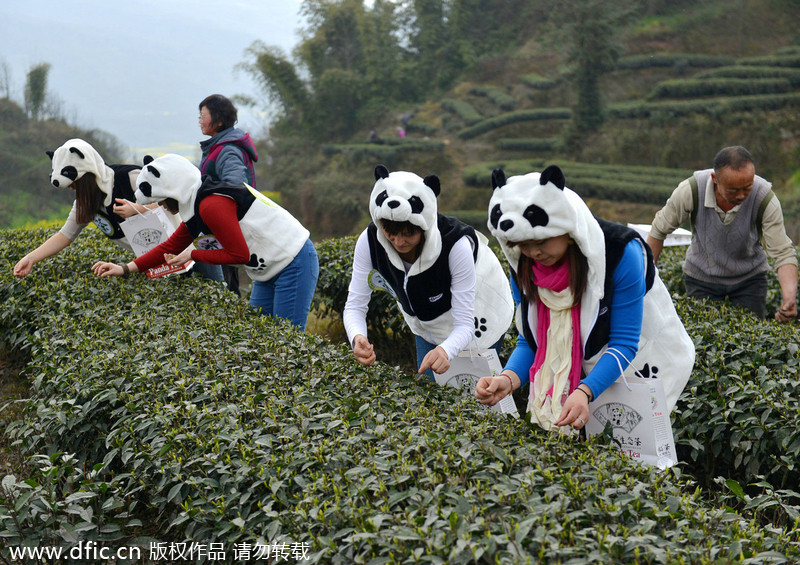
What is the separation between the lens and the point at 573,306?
2467mm

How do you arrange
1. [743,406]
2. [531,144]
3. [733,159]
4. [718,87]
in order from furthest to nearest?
[531,144] → [718,87] → [733,159] → [743,406]

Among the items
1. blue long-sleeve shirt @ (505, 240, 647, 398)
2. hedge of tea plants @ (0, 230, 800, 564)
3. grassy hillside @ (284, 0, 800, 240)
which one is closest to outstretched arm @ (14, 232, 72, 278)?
hedge of tea plants @ (0, 230, 800, 564)

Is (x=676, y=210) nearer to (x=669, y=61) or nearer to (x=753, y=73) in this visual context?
(x=753, y=73)

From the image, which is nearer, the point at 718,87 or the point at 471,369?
the point at 471,369

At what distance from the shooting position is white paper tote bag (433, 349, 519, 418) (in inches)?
118

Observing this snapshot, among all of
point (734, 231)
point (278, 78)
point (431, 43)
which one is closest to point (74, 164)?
point (734, 231)

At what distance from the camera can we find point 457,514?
6.21 ft

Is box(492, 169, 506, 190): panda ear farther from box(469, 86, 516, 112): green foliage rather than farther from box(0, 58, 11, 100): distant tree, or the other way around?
box(0, 58, 11, 100): distant tree

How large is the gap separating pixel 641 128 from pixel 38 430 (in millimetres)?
22123

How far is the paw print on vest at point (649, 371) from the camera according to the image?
2.63 m

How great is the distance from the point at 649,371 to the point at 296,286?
2.28 meters

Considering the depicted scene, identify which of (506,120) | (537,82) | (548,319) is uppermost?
(537,82)

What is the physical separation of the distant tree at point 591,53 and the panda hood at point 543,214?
2210 centimetres

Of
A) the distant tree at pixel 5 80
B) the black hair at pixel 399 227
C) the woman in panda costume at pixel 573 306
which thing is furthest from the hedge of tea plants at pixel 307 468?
the distant tree at pixel 5 80
